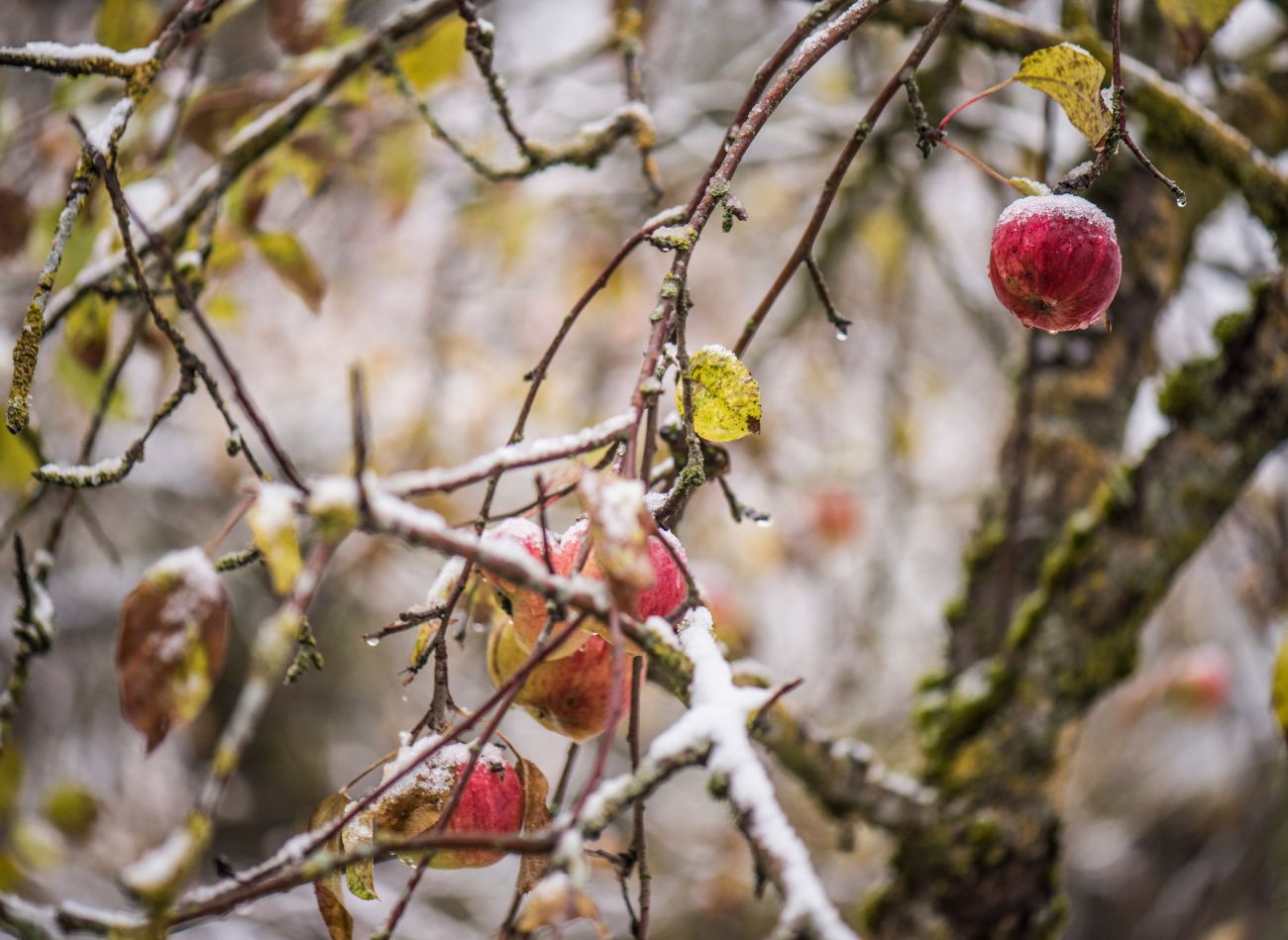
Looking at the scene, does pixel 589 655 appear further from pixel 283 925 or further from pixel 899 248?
pixel 283 925

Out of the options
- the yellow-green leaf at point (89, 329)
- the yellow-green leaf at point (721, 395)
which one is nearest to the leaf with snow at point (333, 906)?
the yellow-green leaf at point (721, 395)

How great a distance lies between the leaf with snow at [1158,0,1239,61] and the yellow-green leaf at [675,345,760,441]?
56 cm

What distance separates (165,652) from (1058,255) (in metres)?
0.63

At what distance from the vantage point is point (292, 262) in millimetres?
1158

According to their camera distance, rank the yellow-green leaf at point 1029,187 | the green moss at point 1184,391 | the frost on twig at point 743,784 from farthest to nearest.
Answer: the green moss at point 1184,391 < the yellow-green leaf at point 1029,187 < the frost on twig at point 743,784

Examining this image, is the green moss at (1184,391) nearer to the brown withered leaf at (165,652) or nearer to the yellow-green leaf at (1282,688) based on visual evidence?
the yellow-green leaf at (1282,688)

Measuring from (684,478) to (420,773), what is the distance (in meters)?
0.26

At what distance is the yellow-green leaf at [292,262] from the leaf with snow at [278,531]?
75cm

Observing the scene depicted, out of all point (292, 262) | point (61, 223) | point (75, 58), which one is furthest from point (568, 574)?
point (292, 262)

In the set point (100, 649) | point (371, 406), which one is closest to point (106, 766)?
point (100, 649)

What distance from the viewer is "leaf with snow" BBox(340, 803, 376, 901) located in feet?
1.97

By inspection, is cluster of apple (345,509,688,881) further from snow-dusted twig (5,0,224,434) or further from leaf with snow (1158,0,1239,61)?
leaf with snow (1158,0,1239,61)

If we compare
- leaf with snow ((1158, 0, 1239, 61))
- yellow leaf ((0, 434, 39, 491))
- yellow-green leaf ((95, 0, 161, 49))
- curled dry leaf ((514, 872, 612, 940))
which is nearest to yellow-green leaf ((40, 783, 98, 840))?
yellow leaf ((0, 434, 39, 491))

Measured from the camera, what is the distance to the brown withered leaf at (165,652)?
47cm
